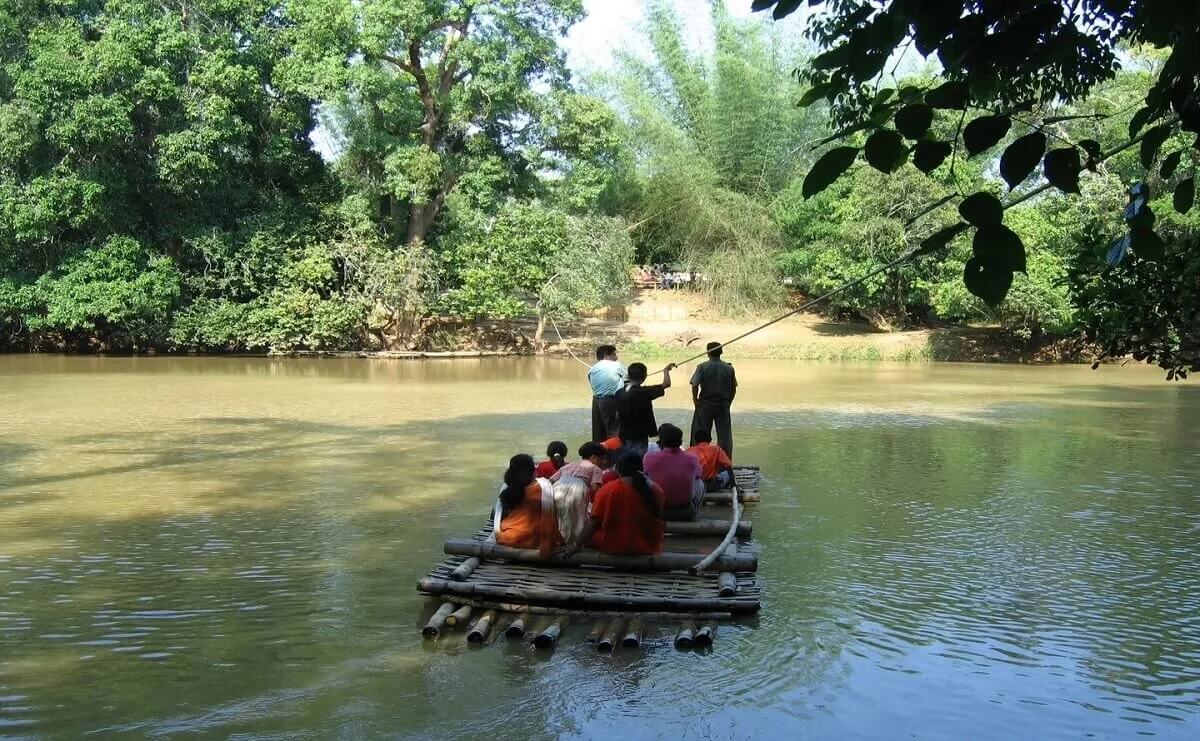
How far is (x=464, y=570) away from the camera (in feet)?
21.2

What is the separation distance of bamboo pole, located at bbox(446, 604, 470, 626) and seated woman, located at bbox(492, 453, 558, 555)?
2.55 ft

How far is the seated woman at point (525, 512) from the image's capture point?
6754mm

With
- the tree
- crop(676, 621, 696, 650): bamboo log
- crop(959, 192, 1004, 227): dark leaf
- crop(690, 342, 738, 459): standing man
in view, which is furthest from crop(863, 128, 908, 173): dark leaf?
crop(690, 342, 738, 459): standing man

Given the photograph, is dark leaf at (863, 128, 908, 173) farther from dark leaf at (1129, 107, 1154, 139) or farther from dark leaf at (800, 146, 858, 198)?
dark leaf at (1129, 107, 1154, 139)

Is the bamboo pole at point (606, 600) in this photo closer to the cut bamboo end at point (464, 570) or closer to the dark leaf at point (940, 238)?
the cut bamboo end at point (464, 570)

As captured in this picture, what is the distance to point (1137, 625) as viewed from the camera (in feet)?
20.4

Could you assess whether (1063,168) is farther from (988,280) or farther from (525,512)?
(525,512)

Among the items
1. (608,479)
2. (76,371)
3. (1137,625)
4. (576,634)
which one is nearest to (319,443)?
(608,479)

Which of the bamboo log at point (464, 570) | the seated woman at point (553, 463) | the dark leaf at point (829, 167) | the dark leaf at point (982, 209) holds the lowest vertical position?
the bamboo log at point (464, 570)

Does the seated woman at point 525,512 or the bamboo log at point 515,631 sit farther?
the seated woman at point 525,512

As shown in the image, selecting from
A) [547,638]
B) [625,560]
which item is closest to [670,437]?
[625,560]

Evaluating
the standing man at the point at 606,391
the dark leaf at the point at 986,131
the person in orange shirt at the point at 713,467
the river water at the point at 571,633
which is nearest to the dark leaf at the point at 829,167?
the dark leaf at the point at 986,131

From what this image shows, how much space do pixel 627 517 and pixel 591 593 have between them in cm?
69

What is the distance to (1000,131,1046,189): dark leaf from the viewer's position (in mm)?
2150
